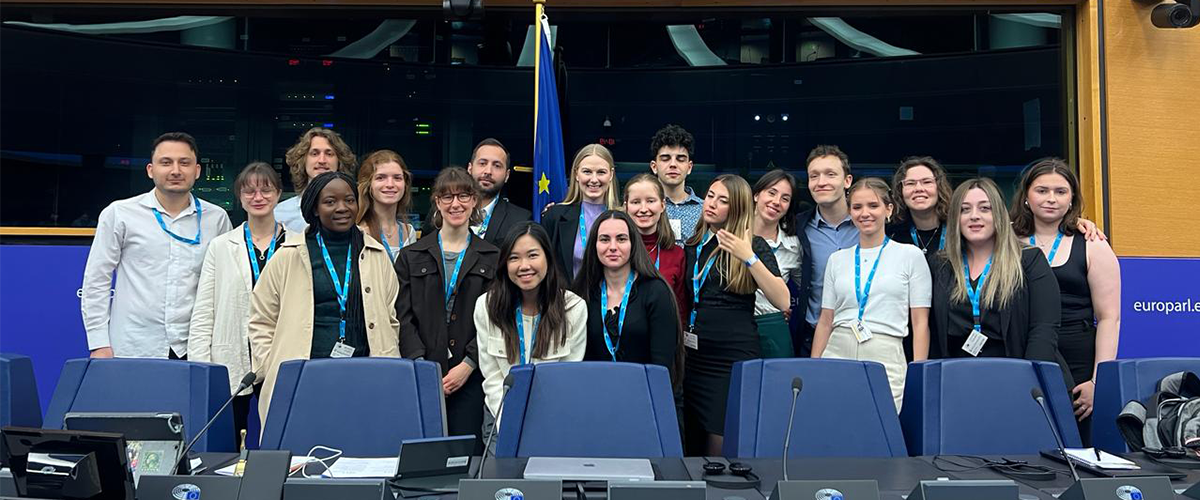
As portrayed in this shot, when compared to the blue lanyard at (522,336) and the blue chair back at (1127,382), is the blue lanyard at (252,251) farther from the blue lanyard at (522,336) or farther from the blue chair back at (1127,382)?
the blue chair back at (1127,382)

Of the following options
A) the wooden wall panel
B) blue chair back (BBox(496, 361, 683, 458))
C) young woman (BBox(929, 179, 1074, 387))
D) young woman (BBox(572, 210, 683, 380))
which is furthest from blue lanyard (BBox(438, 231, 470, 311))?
the wooden wall panel

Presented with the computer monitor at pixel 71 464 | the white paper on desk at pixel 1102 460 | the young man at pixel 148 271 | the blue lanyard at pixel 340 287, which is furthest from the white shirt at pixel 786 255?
the computer monitor at pixel 71 464

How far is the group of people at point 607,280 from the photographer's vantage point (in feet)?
11.0

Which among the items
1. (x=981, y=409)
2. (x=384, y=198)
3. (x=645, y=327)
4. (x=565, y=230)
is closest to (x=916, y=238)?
(x=981, y=409)

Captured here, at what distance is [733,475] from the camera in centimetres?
224

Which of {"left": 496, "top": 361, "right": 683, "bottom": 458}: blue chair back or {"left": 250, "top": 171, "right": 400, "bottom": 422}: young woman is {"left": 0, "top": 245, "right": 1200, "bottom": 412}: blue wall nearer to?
{"left": 250, "top": 171, "right": 400, "bottom": 422}: young woman

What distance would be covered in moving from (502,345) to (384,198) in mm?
971

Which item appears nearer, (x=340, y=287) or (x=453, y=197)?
(x=340, y=287)

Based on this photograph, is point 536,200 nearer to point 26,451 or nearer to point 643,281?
point 643,281

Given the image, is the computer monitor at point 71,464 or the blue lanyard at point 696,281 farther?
the blue lanyard at point 696,281

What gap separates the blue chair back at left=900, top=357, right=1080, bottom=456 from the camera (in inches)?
111

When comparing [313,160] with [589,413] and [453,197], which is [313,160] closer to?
[453,197]

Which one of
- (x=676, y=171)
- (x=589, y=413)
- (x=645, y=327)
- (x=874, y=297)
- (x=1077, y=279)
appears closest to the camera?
(x=589, y=413)

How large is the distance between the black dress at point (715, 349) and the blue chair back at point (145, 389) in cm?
175
